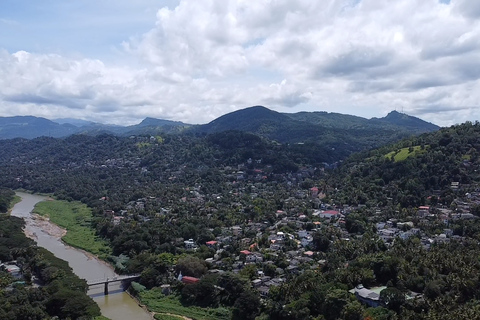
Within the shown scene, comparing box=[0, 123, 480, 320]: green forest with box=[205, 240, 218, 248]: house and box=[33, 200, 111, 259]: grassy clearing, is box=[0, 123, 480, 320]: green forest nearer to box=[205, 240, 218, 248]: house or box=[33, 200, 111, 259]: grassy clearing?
box=[205, 240, 218, 248]: house

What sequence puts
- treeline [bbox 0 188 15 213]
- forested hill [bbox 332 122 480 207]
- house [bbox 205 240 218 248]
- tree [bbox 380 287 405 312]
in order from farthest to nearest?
treeline [bbox 0 188 15 213] → forested hill [bbox 332 122 480 207] → house [bbox 205 240 218 248] → tree [bbox 380 287 405 312]

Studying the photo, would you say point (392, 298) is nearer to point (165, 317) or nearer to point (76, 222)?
point (165, 317)

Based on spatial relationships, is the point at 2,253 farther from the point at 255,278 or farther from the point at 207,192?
the point at 207,192

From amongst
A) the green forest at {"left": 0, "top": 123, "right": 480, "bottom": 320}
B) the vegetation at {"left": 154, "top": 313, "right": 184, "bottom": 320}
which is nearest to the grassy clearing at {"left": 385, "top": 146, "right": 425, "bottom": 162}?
the green forest at {"left": 0, "top": 123, "right": 480, "bottom": 320}

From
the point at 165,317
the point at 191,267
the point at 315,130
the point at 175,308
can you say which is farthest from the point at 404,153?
the point at 315,130

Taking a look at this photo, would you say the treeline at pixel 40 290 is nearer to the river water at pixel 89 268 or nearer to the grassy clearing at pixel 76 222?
the river water at pixel 89 268

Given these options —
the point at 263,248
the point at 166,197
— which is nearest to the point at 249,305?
the point at 263,248
